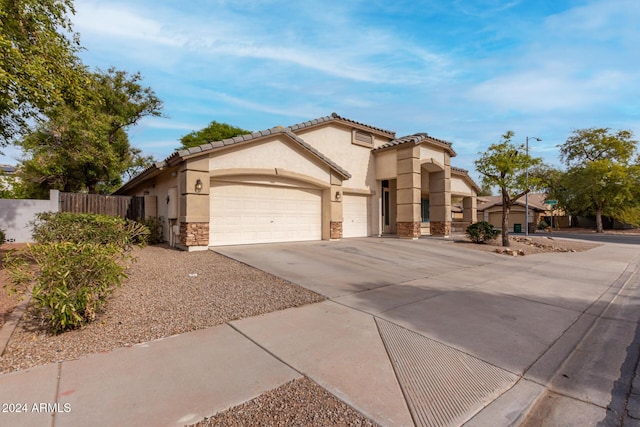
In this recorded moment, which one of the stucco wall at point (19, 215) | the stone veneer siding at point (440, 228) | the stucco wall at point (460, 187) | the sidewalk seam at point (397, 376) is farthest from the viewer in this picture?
the stucco wall at point (460, 187)

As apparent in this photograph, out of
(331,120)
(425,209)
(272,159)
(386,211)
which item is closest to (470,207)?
(425,209)

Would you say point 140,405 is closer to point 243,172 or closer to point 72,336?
point 72,336

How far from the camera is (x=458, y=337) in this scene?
4.05 m

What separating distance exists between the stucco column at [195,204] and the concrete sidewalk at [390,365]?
5.84 m

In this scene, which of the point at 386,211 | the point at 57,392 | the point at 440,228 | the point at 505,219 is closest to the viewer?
the point at 57,392

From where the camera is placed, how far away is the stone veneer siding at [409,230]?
51.2 ft

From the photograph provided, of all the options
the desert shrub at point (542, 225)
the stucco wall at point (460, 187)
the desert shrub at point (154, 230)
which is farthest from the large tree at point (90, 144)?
the desert shrub at point (542, 225)

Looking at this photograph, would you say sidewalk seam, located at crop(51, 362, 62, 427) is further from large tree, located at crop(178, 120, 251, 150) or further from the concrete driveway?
large tree, located at crop(178, 120, 251, 150)

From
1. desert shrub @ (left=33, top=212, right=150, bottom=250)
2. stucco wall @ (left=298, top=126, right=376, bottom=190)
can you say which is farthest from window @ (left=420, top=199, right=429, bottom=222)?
desert shrub @ (left=33, top=212, right=150, bottom=250)

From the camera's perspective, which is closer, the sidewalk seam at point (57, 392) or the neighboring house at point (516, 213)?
the sidewalk seam at point (57, 392)

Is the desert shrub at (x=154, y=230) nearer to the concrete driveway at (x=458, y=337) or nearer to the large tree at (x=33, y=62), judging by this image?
the large tree at (x=33, y=62)

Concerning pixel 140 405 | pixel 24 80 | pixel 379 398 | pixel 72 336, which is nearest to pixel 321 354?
pixel 379 398

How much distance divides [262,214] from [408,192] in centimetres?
798

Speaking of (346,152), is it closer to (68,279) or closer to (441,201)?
(441,201)
